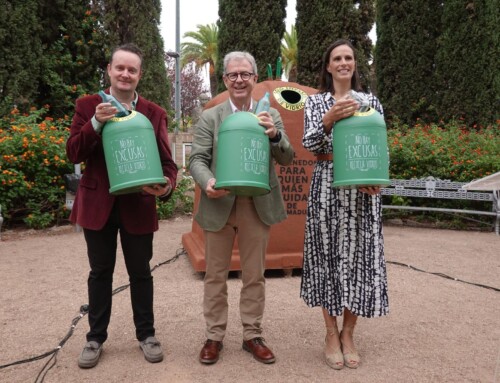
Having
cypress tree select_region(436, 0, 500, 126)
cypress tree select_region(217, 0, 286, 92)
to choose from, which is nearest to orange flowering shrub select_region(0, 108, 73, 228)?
cypress tree select_region(217, 0, 286, 92)

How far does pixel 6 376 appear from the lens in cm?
255

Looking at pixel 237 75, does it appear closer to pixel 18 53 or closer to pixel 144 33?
pixel 18 53

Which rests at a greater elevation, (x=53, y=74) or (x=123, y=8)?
(x=123, y=8)

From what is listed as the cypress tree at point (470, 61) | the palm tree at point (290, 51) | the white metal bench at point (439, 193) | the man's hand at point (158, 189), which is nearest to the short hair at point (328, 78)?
the man's hand at point (158, 189)

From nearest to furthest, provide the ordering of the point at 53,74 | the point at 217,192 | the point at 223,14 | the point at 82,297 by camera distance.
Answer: the point at 217,192 < the point at 82,297 < the point at 53,74 < the point at 223,14

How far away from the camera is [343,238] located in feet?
8.61

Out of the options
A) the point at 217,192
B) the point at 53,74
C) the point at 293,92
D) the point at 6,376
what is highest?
the point at 53,74

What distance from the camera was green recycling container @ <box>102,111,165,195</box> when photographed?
2275mm

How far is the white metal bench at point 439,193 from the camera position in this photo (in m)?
6.77

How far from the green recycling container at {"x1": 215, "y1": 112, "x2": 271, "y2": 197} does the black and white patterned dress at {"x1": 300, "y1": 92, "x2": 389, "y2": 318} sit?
0.38m

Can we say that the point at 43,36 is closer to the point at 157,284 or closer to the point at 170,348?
the point at 157,284

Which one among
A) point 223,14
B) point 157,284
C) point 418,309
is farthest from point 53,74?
point 418,309

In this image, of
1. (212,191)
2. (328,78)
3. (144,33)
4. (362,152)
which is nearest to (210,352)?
(212,191)

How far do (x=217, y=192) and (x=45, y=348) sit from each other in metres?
1.57
